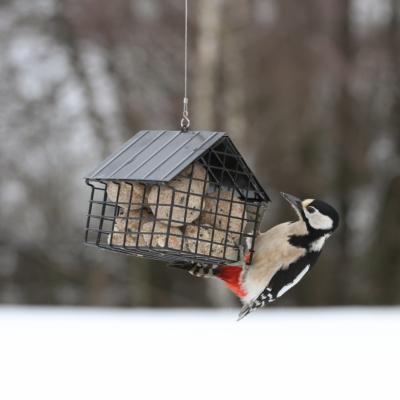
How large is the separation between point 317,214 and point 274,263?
13.3 inches

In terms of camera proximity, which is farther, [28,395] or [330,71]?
[330,71]

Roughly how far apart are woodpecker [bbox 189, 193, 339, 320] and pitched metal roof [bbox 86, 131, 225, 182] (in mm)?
657

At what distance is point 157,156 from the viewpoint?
12.2 feet

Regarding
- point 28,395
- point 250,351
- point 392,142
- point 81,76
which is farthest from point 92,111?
point 28,395

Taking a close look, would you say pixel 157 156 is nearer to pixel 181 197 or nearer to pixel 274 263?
pixel 181 197

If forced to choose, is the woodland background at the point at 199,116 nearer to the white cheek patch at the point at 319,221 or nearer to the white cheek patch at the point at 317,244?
the white cheek patch at the point at 317,244

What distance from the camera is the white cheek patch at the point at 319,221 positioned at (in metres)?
4.07

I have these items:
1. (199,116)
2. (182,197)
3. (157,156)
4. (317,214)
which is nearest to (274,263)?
(317,214)

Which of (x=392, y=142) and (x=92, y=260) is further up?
(x=392, y=142)

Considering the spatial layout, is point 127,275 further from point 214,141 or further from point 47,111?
point 214,141

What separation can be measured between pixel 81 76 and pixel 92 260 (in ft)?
8.19

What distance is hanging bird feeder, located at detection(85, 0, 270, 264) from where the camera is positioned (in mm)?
3732

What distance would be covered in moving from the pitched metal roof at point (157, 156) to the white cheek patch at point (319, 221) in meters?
0.67

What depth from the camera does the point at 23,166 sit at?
39.2 ft
